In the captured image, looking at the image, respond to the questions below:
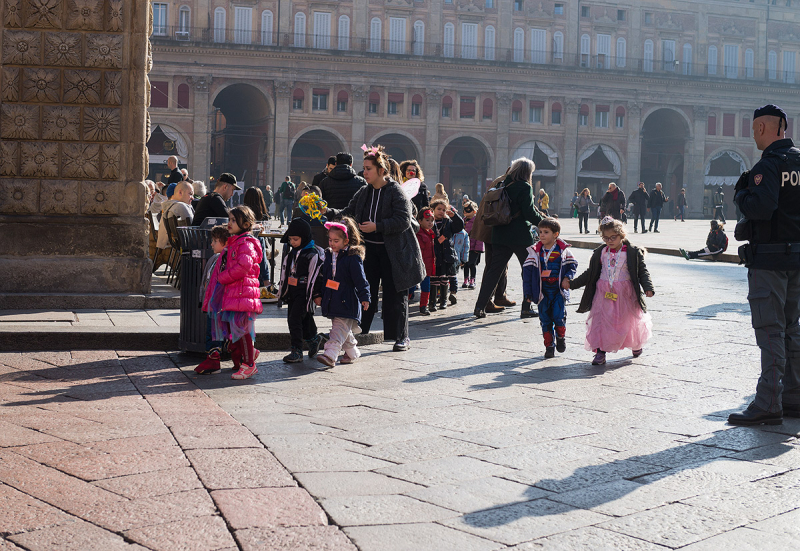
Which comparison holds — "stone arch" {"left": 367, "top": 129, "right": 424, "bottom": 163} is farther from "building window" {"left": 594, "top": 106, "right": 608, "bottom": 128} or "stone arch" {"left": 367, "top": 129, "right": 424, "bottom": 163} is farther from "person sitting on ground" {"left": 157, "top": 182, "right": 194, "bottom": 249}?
"person sitting on ground" {"left": 157, "top": 182, "right": 194, "bottom": 249}

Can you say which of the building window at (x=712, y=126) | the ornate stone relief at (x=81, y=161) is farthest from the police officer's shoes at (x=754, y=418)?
the building window at (x=712, y=126)

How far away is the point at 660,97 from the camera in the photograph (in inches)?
2153

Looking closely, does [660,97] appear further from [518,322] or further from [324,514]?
[324,514]

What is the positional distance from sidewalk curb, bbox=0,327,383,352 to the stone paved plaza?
276 millimetres

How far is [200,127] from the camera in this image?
47.1 m

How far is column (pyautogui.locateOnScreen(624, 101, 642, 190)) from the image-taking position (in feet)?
178

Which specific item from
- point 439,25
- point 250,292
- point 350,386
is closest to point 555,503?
point 350,386

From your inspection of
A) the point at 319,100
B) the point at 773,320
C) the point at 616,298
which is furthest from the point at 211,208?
the point at 319,100

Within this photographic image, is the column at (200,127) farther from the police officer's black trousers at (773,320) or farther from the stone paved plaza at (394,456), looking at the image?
the police officer's black trousers at (773,320)

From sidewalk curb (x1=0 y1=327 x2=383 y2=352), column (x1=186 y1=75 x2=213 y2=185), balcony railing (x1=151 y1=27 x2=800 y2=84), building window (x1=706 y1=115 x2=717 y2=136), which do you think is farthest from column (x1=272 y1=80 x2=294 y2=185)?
sidewalk curb (x1=0 y1=327 x2=383 y2=352)

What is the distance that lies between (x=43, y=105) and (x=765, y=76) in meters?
54.9

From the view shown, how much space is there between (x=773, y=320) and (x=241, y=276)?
11.3 ft

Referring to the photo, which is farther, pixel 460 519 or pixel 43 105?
pixel 43 105

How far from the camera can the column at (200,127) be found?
1850 inches
